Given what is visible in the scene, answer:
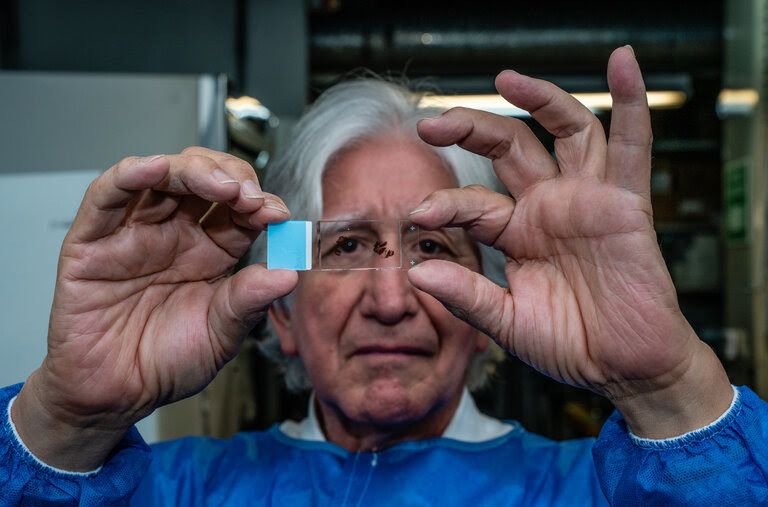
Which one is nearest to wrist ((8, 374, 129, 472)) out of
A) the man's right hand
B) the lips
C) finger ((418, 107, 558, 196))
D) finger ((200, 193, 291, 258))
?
the man's right hand

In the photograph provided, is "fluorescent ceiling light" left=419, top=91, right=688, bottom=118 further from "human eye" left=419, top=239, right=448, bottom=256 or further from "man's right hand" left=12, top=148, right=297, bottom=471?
"man's right hand" left=12, top=148, right=297, bottom=471

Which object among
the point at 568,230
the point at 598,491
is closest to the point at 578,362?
the point at 568,230

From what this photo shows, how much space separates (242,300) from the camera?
2.97 ft

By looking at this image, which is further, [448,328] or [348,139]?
[348,139]

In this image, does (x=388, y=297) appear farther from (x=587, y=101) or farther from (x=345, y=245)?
(x=587, y=101)

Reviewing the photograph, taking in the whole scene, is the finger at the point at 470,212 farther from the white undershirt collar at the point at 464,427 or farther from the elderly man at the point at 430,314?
the white undershirt collar at the point at 464,427

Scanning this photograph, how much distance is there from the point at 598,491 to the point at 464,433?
0.30 meters

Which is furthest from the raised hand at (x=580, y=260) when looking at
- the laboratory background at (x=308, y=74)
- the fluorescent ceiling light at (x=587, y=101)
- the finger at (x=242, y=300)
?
the fluorescent ceiling light at (x=587, y=101)

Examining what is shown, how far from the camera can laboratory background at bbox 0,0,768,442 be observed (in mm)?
1829

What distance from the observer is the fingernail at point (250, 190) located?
2.83 feet

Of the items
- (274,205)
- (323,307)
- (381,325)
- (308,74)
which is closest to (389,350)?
(381,325)

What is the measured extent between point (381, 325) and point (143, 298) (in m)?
0.45

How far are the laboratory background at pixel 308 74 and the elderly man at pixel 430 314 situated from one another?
90 centimetres

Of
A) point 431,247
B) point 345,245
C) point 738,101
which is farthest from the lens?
point 738,101
